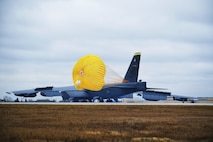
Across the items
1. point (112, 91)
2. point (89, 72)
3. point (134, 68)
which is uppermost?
point (134, 68)

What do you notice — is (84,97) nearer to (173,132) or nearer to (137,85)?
(137,85)


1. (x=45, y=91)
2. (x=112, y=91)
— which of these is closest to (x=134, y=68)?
(x=112, y=91)

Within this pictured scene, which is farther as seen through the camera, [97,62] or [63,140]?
[97,62]

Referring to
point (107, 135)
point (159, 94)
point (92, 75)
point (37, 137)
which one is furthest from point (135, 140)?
point (159, 94)

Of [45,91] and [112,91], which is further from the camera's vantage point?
[45,91]

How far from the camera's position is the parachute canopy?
60.3 meters

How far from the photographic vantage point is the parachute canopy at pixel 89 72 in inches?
2373

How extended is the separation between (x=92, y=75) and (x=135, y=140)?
43.0 metres

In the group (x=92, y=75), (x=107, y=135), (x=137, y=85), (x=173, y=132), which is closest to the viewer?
(x=107, y=135)

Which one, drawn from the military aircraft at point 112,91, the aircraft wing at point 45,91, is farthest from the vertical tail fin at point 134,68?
the aircraft wing at point 45,91

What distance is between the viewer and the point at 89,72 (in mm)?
60094

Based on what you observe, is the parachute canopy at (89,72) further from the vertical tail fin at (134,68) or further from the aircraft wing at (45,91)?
the aircraft wing at (45,91)

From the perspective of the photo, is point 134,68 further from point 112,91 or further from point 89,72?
point 89,72

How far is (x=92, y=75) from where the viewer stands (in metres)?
60.2
